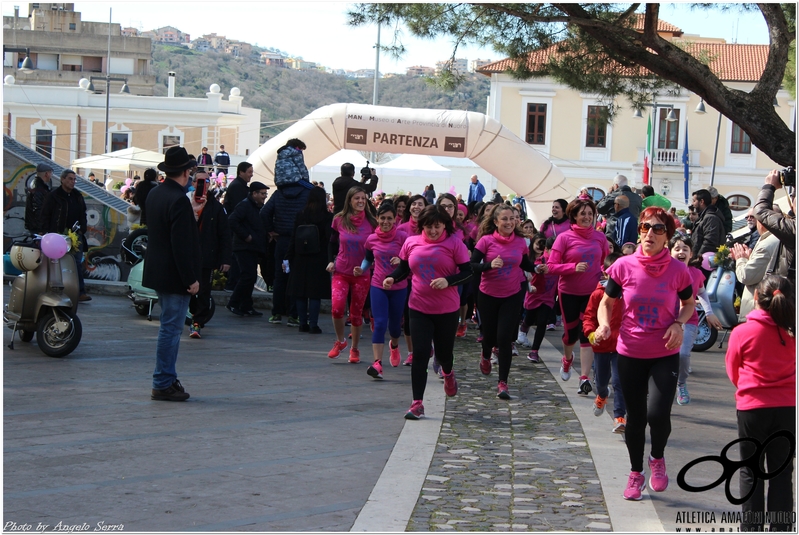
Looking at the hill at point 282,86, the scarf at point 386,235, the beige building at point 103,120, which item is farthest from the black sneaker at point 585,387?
the hill at point 282,86

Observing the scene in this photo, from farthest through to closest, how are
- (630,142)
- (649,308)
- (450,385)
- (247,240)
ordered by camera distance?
1. (630,142)
2. (247,240)
3. (450,385)
4. (649,308)

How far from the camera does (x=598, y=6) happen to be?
35.0 feet

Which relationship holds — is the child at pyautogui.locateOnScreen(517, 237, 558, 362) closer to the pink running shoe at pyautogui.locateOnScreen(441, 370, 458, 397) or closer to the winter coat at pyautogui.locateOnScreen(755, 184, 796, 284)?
the pink running shoe at pyautogui.locateOnScreen(441, 370, 458, 397)

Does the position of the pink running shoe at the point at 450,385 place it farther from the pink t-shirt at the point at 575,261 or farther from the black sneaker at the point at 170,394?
the black sneaker at the point at 170,394

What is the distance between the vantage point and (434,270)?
7.88 metres

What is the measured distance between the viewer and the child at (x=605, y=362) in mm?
7316

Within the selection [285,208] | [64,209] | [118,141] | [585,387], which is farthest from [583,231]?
[118,141]

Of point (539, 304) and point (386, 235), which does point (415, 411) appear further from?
point (539, 304)

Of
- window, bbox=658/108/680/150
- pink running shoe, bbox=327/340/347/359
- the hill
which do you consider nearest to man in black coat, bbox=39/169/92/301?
Answer: pink running shoe, bbox=327/340/347/359

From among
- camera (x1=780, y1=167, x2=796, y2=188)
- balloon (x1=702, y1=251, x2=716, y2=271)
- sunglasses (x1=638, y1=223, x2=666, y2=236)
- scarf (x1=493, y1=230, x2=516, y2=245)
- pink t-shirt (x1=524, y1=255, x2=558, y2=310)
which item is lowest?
pink t-shirt (x1=524, y1=255, x2=558, y2=310)

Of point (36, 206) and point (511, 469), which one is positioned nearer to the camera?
point (511, 469)

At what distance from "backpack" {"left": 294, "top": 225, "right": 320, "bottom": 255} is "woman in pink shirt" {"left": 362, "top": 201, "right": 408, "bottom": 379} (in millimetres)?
2048

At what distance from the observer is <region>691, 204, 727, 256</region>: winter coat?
1315 centimetres

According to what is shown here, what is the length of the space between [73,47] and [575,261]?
84492 mm
